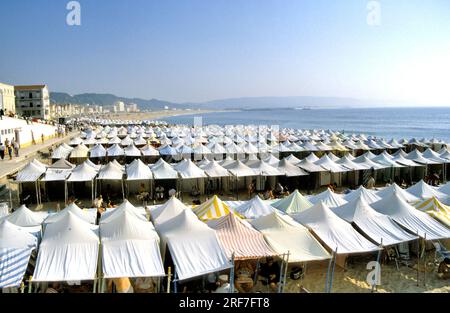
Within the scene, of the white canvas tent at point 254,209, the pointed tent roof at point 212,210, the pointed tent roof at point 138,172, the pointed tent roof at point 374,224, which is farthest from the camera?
the pointed tent roof at point 138,172

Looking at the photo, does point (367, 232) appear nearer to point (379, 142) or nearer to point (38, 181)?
point (38, 181)

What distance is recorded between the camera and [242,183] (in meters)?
17.3

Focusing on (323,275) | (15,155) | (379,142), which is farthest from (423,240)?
(15,155)

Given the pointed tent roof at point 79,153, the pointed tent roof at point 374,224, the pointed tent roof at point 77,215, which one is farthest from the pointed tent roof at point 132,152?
the pointed tent roof at point 374,224

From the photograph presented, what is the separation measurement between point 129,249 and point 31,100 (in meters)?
82.1

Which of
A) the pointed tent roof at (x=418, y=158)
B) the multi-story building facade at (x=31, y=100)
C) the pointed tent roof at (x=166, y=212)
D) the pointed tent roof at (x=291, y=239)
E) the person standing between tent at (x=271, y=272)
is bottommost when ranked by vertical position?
the person standing between tent at (x=271, y=272)

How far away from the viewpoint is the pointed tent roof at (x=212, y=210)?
1001 centimetres

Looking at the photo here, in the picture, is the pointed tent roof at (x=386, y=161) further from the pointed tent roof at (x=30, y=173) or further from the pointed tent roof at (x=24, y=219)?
the pointed tent roof at (x=30, y=173)

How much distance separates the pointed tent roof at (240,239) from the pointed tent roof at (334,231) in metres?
1.62

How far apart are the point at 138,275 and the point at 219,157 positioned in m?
15.1

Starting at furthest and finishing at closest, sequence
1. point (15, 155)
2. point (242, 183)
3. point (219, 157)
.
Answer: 1. point (15, 155)
2. point (219, 157)
3. point (242, 183)

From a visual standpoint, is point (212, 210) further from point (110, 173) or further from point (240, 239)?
point (110, 173)

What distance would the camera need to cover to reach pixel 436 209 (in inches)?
406

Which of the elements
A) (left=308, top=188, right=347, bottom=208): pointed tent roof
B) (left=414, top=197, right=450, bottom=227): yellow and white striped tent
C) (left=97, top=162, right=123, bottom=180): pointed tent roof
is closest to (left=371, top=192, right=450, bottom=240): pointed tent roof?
(left=414, top=197, right=450, bottom=227): yellow and white striped tent
